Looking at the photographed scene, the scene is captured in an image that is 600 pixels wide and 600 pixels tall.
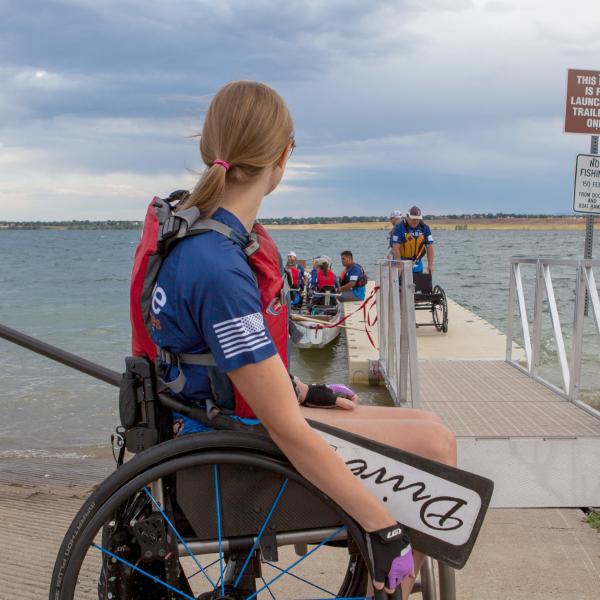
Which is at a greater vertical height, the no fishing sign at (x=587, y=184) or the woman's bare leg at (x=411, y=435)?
the no fishing sign at (x=587, y=184)

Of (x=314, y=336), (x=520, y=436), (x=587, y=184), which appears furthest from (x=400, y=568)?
(x=314, y=336)

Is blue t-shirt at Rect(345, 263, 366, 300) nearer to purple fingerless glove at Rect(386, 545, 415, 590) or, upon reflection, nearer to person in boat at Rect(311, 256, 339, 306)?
person in boat at Rect(311, 256, 339, 306)

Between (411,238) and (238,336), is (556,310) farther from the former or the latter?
(411,238)

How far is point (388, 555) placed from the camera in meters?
1.73

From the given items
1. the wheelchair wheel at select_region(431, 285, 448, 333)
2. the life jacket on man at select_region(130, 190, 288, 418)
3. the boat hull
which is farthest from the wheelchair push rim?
the boat hull

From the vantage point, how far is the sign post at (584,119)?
340 inches

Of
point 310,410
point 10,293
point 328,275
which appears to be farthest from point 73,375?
point 10,293

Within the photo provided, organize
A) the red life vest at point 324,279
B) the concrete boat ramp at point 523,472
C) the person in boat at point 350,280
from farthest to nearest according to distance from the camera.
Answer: the person in boat at point 350,280, the red life vest at point 324,279, the concrete boat ramp at point 523,472

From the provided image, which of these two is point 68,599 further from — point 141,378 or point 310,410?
point 310,410

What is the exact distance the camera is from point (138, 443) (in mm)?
1833

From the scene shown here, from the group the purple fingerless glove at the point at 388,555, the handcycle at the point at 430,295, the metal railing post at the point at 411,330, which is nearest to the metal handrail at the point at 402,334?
the metal railing post at the point at 411,330

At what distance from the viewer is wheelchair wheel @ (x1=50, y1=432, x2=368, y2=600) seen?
1.75 meters

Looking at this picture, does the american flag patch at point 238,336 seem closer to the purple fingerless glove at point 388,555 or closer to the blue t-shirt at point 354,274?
the purple fingerless glove at point 388,555

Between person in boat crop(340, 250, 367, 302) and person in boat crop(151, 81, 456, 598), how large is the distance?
16357 mm
